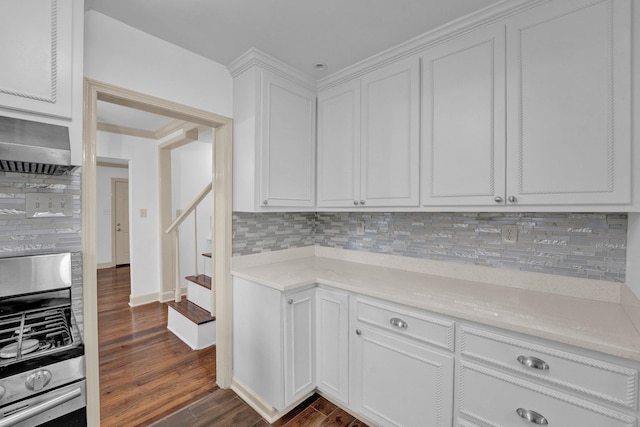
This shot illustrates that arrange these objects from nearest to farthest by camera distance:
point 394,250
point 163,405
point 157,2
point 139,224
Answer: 1. point 157,2
2. point 163,405
3. point 394,250
4. point 139,224

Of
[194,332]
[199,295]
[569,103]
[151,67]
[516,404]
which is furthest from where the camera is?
[199,295]

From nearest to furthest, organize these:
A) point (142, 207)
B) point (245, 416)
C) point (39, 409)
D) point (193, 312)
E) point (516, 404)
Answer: point (39, 409) < point (516, 404) < point (245, 416) < point (193, 312) < point (142, 207)

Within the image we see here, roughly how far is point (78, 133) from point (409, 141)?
1672 mm

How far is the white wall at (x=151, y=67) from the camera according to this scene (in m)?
1.52

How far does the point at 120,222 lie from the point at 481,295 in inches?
284

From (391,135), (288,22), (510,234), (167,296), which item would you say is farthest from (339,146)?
(167,296)

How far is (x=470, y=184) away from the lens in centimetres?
153

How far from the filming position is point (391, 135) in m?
1.85

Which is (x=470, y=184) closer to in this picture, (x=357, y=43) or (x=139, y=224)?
(x=357, y=43)

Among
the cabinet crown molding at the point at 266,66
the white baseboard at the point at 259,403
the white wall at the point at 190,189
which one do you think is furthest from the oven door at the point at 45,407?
the white wall at the point at 190,189

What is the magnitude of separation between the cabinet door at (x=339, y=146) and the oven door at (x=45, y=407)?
166cm

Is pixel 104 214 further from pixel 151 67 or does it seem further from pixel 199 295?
pixel 151 67

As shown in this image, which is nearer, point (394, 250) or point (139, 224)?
point (394, 250)

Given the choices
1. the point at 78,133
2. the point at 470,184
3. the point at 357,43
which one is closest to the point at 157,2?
the point at 78,133
